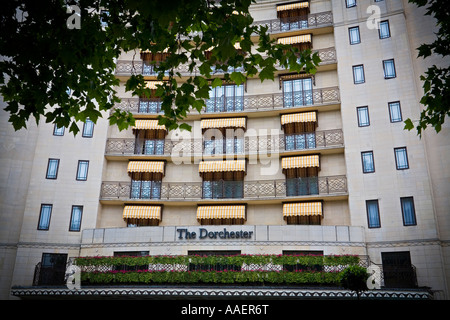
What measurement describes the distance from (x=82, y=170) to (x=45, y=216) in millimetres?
3931

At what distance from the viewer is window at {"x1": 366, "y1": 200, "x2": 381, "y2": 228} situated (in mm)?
23125

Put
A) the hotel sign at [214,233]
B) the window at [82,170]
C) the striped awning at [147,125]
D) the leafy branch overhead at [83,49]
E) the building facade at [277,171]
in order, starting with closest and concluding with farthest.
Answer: the leafy branch overhead at [83,49] → the building facade at [277,171] → the hotel sign at [214,233] → the window at [82,170] → the striped awning at [147,125]

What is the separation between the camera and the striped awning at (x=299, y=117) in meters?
27.0

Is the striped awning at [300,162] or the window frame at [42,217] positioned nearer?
the window frame at [42,217]

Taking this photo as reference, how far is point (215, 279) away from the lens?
19781 millimetres

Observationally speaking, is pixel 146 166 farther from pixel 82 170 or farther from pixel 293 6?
pixel 293 6

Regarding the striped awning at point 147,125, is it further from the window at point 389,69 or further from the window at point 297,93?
the window at point 389,69

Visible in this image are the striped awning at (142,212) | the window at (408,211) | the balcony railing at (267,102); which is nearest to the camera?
the window at (408,211)

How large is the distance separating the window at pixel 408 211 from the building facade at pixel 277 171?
0.20ft

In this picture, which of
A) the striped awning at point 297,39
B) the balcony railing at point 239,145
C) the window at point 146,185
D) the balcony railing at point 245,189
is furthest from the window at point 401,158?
the window at point 146,185

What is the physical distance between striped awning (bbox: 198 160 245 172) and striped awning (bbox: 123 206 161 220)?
4.35m
